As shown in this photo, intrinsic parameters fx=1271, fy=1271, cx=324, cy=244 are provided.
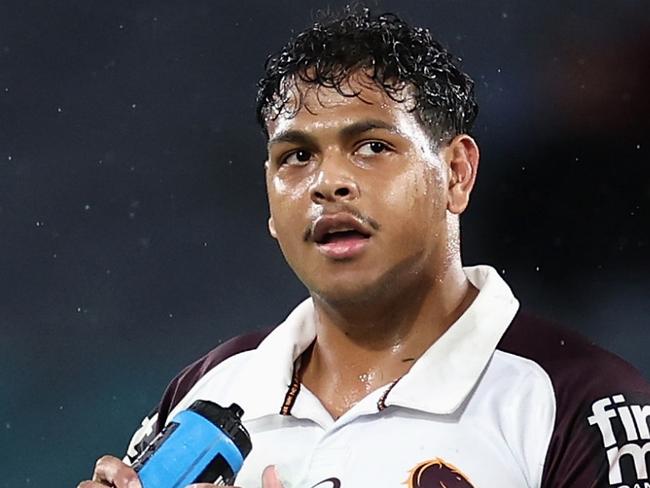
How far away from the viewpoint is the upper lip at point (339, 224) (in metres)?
1.05

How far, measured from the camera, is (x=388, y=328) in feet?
3.71

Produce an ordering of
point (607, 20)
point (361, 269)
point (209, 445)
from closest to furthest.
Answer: point (209, 445) → point (361, 269) → point (607, 20)

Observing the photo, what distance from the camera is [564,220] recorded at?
1630 millimetres

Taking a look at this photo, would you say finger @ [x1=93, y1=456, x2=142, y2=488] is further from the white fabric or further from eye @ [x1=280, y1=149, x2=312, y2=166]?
eye @ [x1=280, y1=149, x2=312, y2=166]

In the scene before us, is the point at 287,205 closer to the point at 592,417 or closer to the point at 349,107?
the point at 349,107

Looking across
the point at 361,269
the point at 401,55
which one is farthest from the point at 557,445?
the point at 401,55

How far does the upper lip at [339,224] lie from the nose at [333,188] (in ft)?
0.04

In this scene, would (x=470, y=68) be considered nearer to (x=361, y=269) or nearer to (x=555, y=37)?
(x=555, y=37)

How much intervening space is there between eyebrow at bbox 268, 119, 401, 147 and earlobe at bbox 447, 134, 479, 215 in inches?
3.3

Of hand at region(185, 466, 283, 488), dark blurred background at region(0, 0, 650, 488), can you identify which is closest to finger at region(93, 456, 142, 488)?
hand at region(185, 466, 283, 488)

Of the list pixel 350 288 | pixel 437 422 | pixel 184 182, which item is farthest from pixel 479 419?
pixel 184 182

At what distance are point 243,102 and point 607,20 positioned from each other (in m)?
0.48

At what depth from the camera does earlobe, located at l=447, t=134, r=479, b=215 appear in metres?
1.14

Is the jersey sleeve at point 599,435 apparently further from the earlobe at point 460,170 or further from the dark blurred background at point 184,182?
the dark blurred background at point 184,182
